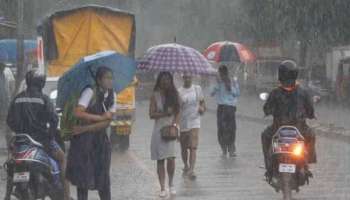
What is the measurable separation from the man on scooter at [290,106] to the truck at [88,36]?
862cm

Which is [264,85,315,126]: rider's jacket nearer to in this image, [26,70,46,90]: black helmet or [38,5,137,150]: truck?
[26,70,46,90]: black helmet

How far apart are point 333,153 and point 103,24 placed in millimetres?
5687

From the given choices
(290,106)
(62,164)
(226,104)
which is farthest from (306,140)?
(226,104)

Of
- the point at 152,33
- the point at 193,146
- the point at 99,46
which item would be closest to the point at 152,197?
the point at 193,146

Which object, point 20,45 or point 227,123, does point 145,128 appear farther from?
point 227,123

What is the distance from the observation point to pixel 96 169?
8.48 m

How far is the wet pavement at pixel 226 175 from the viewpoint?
11367mm

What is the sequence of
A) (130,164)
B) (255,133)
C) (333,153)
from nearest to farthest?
(130,164) → (333,153) → (255,133)

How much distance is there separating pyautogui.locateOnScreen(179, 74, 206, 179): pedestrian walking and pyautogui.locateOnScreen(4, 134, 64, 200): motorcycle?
410 centimetres

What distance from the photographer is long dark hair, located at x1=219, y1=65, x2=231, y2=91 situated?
15636mm

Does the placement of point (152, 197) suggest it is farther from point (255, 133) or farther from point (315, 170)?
point (255, 133)

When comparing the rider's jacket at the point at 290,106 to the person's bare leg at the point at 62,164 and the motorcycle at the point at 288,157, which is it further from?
the person's bare leg at the point at 62,164

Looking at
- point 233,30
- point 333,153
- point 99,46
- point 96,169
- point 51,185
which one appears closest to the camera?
point 96,169

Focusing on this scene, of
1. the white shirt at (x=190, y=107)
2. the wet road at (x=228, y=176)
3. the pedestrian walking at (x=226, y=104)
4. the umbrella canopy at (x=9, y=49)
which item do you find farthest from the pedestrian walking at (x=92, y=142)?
the umbrella canopy at (x=9, y=49)
